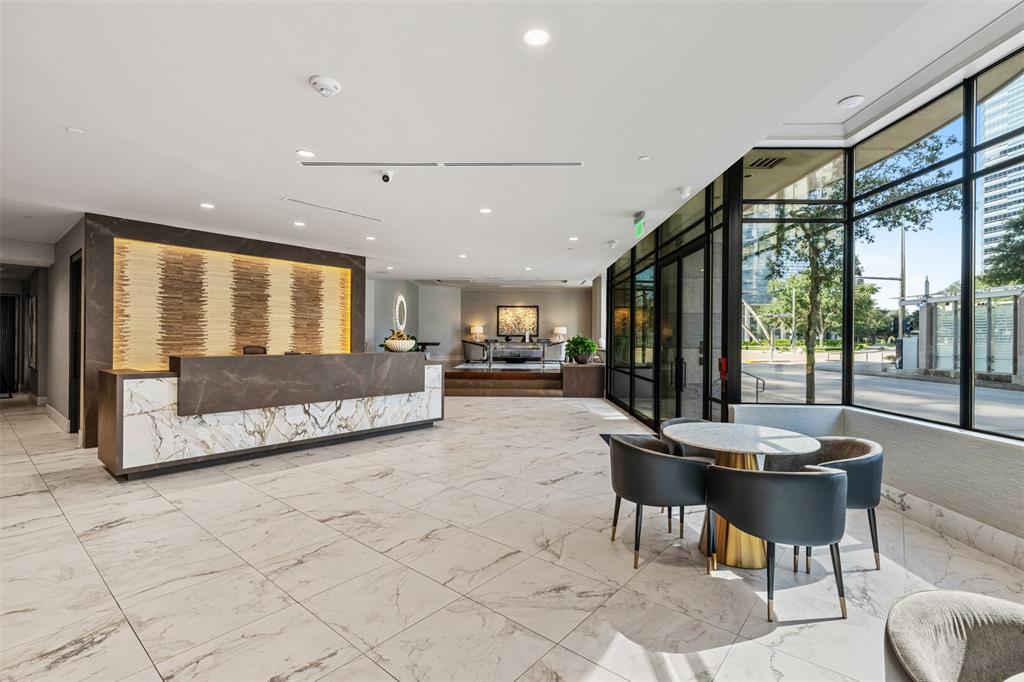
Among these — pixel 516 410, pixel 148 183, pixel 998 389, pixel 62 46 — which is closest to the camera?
pixel 62 46

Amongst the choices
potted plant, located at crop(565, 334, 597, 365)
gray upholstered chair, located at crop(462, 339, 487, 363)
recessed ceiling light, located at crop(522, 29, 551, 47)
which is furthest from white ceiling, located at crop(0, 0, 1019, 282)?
gray upholstered chair, located at crop(462, 339, 487, 363)

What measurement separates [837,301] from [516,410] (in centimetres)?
569

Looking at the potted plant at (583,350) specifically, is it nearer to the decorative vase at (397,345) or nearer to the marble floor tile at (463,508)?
the decorative vase at (397,345)

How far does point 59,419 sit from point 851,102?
1085cm

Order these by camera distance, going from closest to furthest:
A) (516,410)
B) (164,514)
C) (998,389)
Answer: (998,389), (164,514), (516,410)

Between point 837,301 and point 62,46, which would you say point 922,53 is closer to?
point 837,301

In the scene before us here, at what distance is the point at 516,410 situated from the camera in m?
9.17

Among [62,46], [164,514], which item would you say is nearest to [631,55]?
[62,46]

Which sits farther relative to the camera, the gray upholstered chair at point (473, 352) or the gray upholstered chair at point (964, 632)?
the gray upholstered chair at point (473, 352)

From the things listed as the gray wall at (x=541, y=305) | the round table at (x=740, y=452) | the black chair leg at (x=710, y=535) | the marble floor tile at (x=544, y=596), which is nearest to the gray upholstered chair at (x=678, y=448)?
the round table at (x=740, y=452)

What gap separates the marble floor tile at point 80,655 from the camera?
78.8 inches

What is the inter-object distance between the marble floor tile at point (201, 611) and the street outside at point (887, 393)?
4411 millimetres

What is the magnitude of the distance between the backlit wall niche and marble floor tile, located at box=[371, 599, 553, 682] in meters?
6.17

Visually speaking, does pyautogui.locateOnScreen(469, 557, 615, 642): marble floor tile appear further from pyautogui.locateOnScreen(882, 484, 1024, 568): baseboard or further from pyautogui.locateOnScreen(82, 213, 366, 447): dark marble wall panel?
pyautogui.locateOnScreen(82, 213, 366, 447): dark marble wall panel
